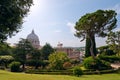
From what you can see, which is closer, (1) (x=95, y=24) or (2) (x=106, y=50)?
(1) (x=95, y=24)

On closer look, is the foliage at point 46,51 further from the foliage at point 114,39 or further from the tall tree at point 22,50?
the foliage at point 114,39

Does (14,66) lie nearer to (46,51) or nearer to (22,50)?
(22,50)

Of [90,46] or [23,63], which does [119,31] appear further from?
[23,63]

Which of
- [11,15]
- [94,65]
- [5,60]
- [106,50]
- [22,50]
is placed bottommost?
[94,65]

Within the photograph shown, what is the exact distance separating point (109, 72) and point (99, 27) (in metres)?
13.7

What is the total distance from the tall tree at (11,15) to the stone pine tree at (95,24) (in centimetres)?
3592

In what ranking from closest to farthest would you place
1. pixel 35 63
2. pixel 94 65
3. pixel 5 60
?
pixel 94 65, pixel 5 60, pixel 35 63

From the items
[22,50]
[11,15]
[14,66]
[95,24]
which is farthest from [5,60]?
[11,15]

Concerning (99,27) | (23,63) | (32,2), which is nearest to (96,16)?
(99,27)

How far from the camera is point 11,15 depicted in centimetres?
1211

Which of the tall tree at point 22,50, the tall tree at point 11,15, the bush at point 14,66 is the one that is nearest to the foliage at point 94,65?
the bush at point 14,66

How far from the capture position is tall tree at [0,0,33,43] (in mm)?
11711

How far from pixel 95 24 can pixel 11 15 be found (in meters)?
38.7

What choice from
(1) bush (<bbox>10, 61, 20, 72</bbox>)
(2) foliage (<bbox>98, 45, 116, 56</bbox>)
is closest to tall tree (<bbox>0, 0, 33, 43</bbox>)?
(1) bush (<bbox>10, 61, 20, 72</bbox>)
